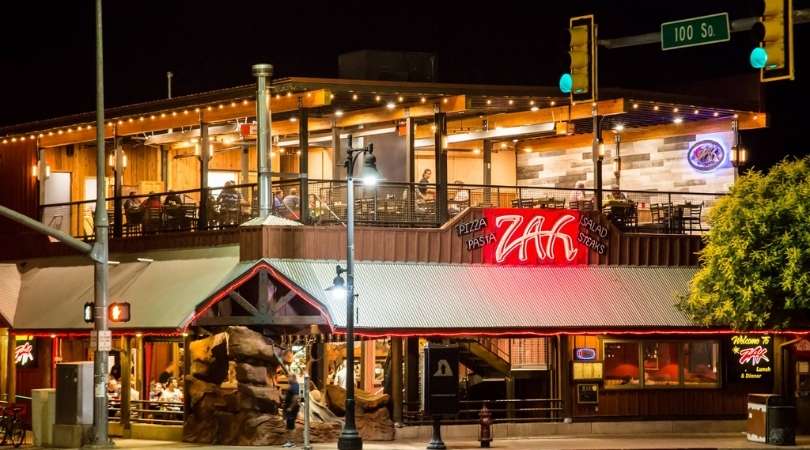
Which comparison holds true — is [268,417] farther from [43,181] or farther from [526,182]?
[526,182]

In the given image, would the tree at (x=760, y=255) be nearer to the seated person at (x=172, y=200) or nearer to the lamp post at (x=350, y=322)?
the lamp post at (x=350, y=322)

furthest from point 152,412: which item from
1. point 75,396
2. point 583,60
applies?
point 583,60

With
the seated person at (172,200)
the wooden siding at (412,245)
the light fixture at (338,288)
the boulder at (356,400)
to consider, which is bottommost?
the boulder at (356,400)

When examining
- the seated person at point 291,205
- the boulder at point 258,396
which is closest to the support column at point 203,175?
the seated person at point 291,205

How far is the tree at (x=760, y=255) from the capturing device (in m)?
35.3

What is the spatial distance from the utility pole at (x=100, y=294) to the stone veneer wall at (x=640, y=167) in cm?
1856

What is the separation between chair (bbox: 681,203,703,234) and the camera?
40406mm

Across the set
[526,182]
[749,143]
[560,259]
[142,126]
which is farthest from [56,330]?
[749,143]

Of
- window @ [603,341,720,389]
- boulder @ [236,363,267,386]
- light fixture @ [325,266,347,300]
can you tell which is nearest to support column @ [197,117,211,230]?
light fixture @ [325,266,347,300]

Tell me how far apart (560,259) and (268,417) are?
9418mm

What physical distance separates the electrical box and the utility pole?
87 centimetres

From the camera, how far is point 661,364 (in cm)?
3853

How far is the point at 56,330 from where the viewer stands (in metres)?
39.1

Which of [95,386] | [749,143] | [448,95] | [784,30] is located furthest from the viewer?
[749,143]
